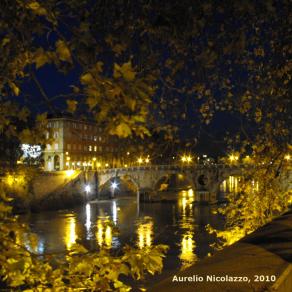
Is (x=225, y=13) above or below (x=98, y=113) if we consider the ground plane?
above

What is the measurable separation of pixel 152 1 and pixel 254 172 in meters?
3.93

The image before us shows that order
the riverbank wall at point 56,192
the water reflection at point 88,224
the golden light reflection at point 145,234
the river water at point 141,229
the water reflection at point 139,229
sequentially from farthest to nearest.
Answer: the riverbank wall at point 56,192 < the water reflection at point 88,224 < the golden light reflection at point 145,234 < the water reflection at point 139,229 < the river water at point 141,229

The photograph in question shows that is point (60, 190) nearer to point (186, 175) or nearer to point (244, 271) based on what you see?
point (186, 175)

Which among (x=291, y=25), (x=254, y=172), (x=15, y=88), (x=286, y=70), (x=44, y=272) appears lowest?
(x=44, y=272)

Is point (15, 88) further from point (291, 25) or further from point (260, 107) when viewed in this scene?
point (260, 107)

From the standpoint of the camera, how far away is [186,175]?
2359 inches

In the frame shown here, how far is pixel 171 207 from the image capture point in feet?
152

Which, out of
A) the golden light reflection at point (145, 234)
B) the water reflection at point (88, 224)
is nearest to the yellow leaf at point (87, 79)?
the golden light reflection at point (145, 234)

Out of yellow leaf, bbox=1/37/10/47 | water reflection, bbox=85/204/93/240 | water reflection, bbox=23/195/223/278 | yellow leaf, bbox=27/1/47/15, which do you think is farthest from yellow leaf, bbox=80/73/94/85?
water reflection, bbox=85/204/93/240

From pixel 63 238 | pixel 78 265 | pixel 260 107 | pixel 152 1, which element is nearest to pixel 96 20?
pixel 152 1

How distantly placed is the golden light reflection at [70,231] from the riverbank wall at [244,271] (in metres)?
21.1

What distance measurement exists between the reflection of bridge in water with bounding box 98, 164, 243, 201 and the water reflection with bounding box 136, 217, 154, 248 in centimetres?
1944

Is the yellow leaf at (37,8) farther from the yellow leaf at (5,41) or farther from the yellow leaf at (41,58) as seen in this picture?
the yellow leaf at (5,41)

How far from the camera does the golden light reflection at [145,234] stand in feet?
86.5
